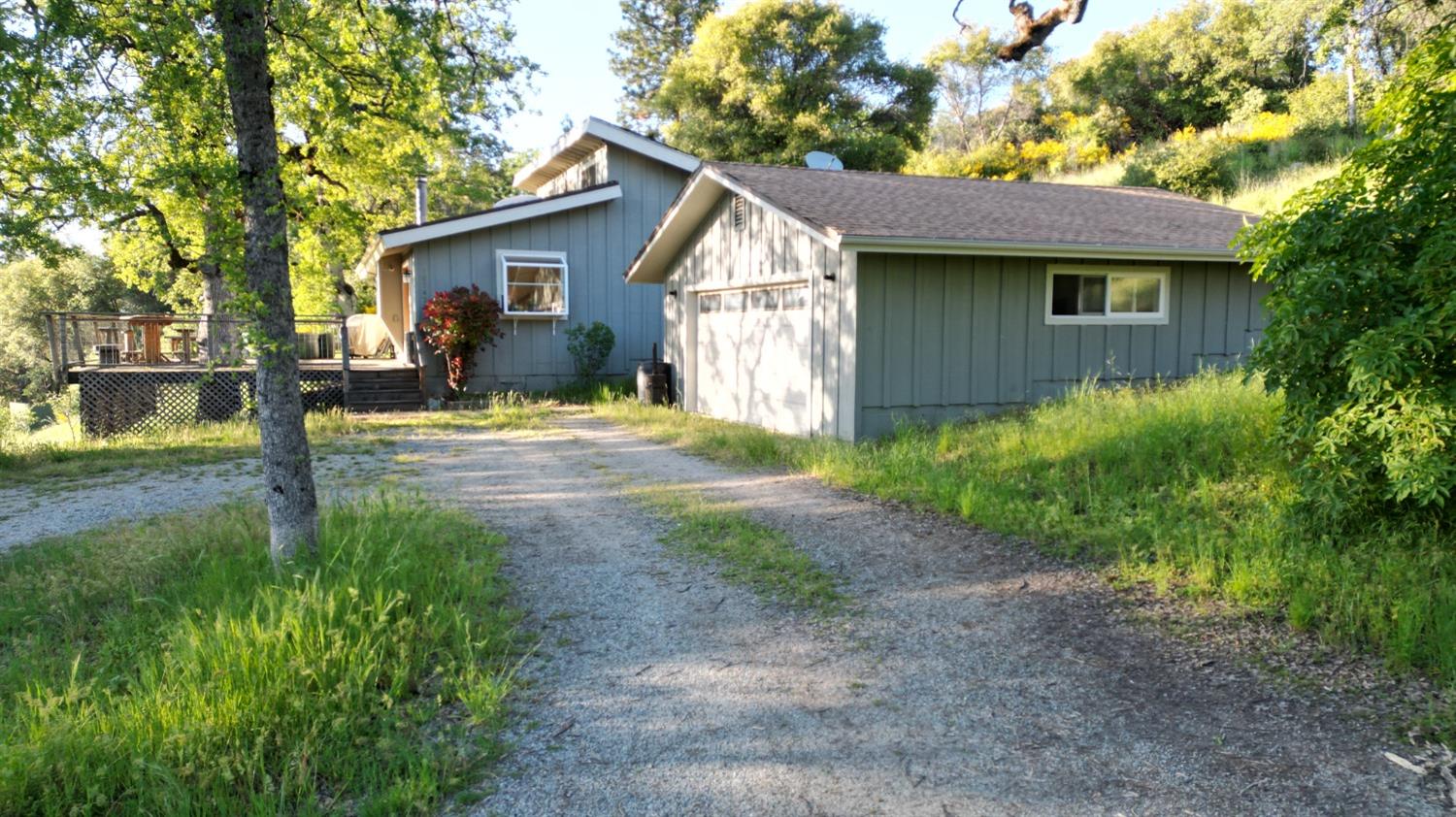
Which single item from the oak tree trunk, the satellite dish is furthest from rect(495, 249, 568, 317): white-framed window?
the oak tree trunk

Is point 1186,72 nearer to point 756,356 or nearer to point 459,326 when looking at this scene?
point 756,356

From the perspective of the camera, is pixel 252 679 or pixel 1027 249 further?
pixel 1027 249

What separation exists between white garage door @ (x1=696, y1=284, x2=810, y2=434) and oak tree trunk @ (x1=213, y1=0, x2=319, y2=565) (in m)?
7.08

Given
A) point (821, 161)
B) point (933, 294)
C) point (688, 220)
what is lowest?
point (933, 294)

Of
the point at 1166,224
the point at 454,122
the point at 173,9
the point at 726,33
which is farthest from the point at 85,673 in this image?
the point at 726,33

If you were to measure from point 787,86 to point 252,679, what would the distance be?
2750 cm

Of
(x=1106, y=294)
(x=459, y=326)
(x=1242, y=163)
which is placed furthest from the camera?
(x=1242, y=163)

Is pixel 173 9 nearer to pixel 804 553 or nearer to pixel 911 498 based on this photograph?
pixel 804 553

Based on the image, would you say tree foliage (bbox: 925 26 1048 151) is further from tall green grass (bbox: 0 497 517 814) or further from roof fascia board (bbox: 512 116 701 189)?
tall green grass (bbox: 0 497 517 814)

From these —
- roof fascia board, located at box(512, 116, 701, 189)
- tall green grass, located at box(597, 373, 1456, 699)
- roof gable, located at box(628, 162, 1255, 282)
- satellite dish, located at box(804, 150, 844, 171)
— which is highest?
roof fascia board, located at box(512, 116, 701, 189)

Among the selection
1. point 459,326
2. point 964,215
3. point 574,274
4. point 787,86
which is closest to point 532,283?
point 574,274

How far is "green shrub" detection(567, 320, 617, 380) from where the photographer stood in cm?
1752

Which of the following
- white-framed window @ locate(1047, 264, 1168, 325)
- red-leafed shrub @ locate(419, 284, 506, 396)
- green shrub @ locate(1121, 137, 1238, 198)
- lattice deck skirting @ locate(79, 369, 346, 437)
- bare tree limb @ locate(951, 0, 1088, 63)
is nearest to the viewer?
bare tree limb @ locate(951, 0, 1088, 63)

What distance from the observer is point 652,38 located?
3778 cm
